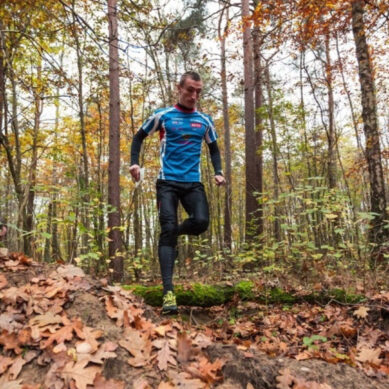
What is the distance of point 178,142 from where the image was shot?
355cm

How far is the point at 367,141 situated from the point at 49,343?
21.8 feet

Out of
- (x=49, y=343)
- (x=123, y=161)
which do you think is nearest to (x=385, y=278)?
(x=49, y=343)

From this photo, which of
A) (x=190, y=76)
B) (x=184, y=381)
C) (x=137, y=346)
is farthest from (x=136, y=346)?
(x=190, y=76)

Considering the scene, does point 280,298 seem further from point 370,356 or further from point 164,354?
point 164,354

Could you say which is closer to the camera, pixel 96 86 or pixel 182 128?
pixel 182 128

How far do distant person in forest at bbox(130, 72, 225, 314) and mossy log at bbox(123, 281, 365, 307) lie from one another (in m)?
0.62

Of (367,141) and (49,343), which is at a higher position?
(367,141)

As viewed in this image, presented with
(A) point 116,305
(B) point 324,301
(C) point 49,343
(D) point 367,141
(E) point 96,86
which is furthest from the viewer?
(E) point 96,86

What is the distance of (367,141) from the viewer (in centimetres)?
644

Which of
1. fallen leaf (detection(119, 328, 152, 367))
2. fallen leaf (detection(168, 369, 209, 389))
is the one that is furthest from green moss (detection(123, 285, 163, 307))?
fallen leaf (detection(168, 369, 209, 389))

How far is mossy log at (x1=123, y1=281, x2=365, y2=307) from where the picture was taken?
12.4ft

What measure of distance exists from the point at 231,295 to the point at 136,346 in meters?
2.10

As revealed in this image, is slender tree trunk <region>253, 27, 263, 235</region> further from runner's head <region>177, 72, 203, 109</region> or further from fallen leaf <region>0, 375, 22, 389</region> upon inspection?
fallen leaf <region>0, 375, 22, 389</region>

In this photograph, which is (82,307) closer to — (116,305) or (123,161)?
(116,305)
